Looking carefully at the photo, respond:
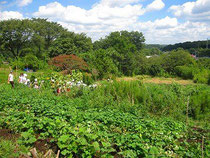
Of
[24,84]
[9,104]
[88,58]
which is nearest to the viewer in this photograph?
[9,104]

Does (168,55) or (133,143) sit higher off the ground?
(168,55)

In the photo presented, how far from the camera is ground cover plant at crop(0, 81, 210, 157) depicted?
116 inches

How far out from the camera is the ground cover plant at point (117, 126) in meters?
2.94

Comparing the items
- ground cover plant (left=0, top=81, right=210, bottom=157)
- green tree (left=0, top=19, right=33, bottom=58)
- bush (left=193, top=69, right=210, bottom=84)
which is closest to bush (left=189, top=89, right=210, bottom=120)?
ground cover plant (left=0, top=81, right=210, bottom=157)

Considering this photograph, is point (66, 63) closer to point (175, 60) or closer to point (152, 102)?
point (152, 102)

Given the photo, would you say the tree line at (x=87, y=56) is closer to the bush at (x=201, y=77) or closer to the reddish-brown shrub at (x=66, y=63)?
the reddish-brown shrub at (x=66, y=63)

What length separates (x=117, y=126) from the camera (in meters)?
4.01

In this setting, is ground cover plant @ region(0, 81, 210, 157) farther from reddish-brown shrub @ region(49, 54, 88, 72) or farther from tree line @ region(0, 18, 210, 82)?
tree line @ region(0, 18, 210, 82)

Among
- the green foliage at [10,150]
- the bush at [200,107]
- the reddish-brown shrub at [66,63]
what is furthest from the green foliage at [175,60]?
the green foliage at [10,150]

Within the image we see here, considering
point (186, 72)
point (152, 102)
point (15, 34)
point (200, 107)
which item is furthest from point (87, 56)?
point (200, 107)

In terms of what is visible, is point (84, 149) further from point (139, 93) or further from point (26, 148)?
point (139, 93)

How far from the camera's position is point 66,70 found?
12258mm

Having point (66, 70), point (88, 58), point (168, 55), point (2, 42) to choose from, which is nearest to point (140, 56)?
point (168, 55)

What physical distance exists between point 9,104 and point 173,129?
4122mm
